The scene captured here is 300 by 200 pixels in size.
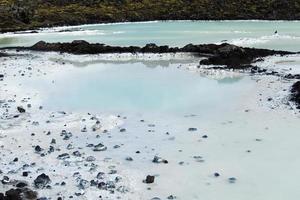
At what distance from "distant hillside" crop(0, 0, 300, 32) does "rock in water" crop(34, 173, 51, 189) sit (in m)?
73.4

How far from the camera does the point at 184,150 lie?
1950cm

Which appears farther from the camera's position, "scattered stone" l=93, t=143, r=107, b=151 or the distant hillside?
the distant hillside

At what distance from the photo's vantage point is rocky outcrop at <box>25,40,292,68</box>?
1604 inches

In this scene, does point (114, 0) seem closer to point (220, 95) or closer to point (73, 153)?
point (220, 95)

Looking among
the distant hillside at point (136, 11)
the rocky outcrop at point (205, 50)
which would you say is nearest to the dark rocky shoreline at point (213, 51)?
the rocky outcrop at point (205, 50)

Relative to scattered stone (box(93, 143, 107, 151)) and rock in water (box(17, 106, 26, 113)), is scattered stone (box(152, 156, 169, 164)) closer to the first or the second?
scattered stone (box(93, 143, 107, 151))

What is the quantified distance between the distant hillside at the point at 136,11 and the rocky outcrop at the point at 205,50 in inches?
1458

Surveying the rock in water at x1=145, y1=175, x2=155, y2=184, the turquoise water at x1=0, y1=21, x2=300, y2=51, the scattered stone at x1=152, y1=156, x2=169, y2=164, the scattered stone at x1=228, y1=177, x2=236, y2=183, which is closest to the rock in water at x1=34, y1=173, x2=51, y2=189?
the rock in water at x1=145, y1=175, x2=155, y2=184

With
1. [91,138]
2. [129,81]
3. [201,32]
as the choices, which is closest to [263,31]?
[201,32]

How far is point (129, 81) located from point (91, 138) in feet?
40.9

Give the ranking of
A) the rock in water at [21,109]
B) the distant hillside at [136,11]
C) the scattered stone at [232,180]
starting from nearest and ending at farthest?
the scattered stone at [232,180] < the rock in water at [21,109] < the distant hillside at [136,11]

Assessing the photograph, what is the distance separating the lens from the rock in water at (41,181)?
16.0 meters

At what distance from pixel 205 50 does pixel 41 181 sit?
32437 millimetres

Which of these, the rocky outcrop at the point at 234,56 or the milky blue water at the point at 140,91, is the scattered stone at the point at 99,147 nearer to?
the milky blue water at the point at 140,91
